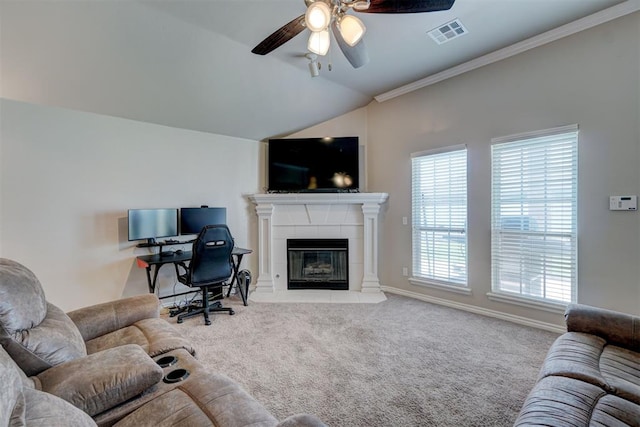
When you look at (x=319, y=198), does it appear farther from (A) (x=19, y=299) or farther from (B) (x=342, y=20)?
(A) (x=19, y=299)

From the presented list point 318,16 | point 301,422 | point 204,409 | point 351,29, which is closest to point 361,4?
point 351,29

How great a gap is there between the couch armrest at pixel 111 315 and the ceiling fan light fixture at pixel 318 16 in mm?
2265

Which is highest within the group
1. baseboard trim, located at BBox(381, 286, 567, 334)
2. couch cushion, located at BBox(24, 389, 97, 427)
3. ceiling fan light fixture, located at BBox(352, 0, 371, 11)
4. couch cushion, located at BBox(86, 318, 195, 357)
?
ceiling fan light fixture, located at BBox(352, 0, 371, 11)

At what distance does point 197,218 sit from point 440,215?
3.29m

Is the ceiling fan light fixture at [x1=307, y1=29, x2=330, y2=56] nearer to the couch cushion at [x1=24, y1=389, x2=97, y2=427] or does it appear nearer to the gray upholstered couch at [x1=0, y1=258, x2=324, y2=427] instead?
the gray upholstered couch at [x1=0, y1=258, x2=324, y2=427]

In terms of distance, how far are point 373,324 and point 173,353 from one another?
2.20 metres

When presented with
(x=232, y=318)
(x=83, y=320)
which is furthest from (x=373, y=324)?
(x=83, y=320)

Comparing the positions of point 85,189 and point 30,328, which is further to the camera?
point 85,189

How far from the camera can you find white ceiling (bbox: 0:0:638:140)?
2.40 m

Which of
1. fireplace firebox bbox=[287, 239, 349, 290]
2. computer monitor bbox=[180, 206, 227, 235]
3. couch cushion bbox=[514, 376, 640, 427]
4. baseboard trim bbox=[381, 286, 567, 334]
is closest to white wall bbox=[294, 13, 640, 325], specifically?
baseboard trim bbox=[381, 286, 567, 334]

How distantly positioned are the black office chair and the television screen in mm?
537

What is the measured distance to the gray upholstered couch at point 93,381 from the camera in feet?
3.15

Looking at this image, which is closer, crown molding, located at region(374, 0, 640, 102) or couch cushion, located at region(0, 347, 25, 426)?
couch cushion, located at region(0, 347, 25, 426)

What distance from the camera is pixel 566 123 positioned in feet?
9.54
